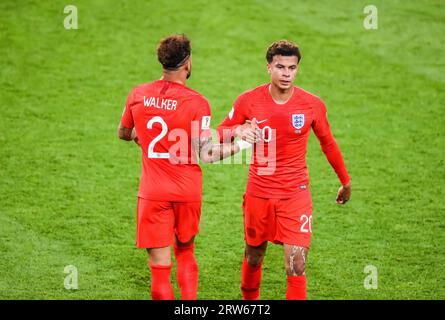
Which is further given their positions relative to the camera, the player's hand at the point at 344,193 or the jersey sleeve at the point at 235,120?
the player's hand at the point at 344,193

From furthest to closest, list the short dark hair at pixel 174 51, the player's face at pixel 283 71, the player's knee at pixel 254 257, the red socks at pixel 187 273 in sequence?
the player's knee at pixel 254 257 → the player's face at pixel 283 71 → the red socks at pixel 187 273 → the short dark hair at pixel 174 51

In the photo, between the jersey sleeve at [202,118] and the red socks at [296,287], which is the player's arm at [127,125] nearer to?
the jersey sleeve at [202,118]

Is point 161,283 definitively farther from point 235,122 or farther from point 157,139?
point 235,122

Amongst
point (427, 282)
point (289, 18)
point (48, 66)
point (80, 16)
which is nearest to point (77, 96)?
point (48, 66)

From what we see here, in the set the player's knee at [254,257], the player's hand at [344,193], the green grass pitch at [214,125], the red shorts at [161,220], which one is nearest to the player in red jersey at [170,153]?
the red shorts at [161,220]

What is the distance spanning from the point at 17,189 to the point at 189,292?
369 centimetres

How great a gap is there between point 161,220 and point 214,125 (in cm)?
499

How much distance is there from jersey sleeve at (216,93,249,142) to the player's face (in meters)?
0.27

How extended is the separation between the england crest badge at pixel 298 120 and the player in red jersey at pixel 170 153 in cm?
47

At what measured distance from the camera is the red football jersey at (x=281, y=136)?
5941mm

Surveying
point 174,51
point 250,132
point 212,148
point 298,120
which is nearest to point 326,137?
point 298,120

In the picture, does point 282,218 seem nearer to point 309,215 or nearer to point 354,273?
point 309,215

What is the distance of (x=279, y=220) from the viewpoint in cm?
595

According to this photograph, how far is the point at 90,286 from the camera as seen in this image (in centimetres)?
694
